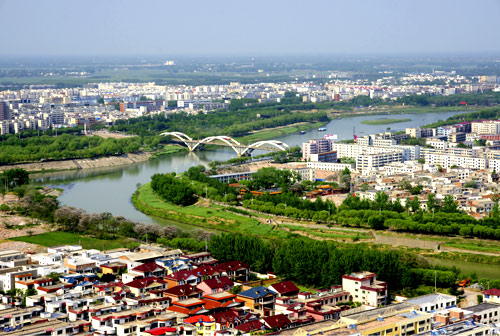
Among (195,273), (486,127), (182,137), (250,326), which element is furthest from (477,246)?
(182,137)

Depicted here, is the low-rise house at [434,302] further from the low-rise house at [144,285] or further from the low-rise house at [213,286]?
the low-rise house at [144,285]

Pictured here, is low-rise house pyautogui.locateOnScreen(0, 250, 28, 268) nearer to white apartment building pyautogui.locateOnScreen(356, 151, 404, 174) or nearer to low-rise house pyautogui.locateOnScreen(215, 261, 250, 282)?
low-rise house pyautogui.locateOnScreen(215, 261, 250, 282)

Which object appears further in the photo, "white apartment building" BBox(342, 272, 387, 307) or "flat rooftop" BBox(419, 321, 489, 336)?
"white apartment building" BBox(342, 272, 387, 307)

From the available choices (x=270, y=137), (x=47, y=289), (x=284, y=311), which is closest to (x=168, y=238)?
(x=47, y=289)

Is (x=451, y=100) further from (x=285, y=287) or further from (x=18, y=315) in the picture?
(x=18, y=315)

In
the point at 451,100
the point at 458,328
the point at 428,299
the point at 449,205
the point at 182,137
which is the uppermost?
the point at 458,328

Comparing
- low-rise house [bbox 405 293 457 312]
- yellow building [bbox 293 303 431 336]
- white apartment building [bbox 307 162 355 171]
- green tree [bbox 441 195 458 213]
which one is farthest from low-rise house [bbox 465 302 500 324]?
white apartment building [bbox 307 162 355 171]

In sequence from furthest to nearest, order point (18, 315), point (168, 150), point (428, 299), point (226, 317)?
point (168, 150) → point (428, 299) → point (18, 315) → point (226, 317)

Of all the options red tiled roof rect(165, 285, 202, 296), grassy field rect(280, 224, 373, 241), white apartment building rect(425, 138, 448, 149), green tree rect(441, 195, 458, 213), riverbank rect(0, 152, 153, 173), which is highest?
red tiled roof rect(165, 285, 202, 296)

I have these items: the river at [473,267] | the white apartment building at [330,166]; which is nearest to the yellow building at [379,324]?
the river at [473,267]
